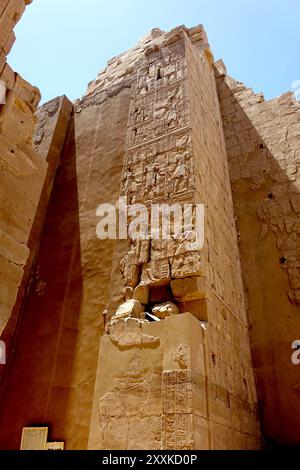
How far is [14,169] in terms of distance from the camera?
2316 millimetres

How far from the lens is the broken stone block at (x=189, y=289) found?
403cm

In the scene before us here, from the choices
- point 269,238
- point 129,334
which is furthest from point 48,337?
point 269,238

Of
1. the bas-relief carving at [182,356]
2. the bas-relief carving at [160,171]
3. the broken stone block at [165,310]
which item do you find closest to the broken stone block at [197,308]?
the broken stone block at [165,310]

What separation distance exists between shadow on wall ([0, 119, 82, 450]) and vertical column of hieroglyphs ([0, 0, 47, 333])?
3.27 m

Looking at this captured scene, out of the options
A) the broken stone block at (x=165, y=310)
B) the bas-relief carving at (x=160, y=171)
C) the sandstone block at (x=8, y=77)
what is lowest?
the broken stone block at (x=165, y=310)

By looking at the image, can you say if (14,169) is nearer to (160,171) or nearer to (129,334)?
(129,334)

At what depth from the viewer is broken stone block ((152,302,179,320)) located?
3916 millimetres

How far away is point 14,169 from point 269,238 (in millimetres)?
4830

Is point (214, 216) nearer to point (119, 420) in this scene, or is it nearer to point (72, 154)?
point (119, 420)

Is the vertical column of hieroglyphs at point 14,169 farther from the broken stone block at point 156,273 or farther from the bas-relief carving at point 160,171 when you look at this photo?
the bas-relief carving at point 160,171

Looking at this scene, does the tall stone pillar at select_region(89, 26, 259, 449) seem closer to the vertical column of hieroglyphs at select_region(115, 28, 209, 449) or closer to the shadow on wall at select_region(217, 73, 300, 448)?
the vertical column of hieroglyphs at select_region(115, 28, 209, 449)

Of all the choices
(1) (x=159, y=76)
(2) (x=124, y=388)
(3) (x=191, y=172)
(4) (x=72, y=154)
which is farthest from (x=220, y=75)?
(2) (x=124, y=388)

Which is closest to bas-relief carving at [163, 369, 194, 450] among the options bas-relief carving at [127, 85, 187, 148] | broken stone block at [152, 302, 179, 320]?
broken stone block at [152, 302, 179, 320]

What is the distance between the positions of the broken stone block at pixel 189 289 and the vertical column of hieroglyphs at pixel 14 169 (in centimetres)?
218
